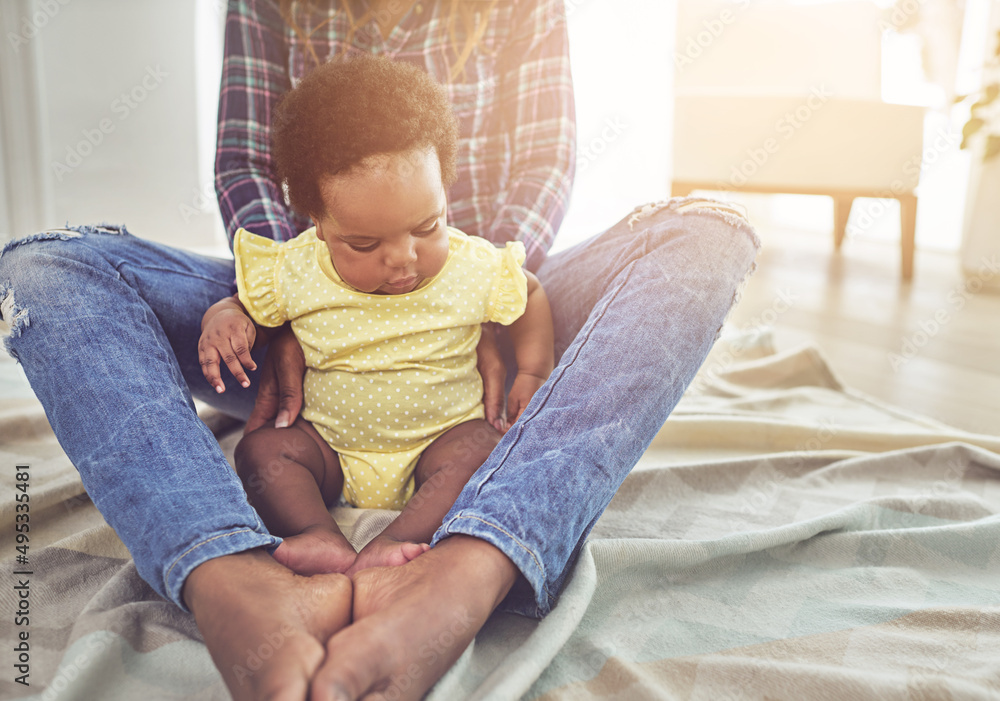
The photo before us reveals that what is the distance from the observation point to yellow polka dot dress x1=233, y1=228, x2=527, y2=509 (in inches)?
30.2

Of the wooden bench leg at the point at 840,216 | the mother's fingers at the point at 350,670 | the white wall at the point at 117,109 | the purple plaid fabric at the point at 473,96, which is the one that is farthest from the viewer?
the wooden bench leg at the point at 840,216

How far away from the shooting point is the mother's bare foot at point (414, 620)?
17.7 inches

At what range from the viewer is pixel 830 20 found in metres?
2.90

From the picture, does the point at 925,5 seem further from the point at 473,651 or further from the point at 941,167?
the point at 473,651

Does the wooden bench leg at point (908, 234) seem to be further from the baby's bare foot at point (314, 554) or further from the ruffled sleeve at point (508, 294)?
the baby's bare foot at point (314, 554)

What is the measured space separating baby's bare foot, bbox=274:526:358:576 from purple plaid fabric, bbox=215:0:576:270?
48 cm

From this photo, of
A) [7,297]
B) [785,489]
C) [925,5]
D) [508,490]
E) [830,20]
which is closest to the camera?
[508,490]

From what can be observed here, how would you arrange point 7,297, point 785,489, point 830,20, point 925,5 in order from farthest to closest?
point 925,5 → point 830,20 → point 785,489 → point 7,297

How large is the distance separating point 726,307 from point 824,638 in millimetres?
314

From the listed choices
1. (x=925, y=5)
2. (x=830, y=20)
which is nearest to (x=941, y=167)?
(x=925, y=5)

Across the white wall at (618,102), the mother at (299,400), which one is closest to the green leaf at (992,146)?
the white wall at (618,102)

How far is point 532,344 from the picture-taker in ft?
2.70

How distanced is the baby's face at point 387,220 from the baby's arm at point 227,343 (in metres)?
0.11

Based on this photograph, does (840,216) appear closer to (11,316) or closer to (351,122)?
(351,122)
